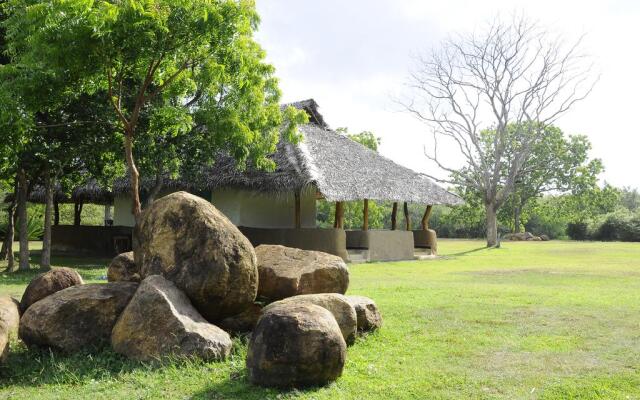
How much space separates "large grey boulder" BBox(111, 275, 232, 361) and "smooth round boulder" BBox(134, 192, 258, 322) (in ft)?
0.97

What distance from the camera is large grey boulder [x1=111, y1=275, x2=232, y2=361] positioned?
520cm

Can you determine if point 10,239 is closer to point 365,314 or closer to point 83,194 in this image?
point 83,194

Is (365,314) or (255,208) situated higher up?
(255,208)

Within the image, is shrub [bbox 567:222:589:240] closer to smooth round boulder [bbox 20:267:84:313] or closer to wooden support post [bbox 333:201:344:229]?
wooden support post [bbox 333:201:344:229]

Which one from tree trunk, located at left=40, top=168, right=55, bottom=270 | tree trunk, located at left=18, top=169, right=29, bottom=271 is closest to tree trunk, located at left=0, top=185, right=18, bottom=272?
Result: tree trunk, located at left=18, top=169, right=29, bottom=271

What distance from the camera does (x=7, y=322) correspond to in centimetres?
550

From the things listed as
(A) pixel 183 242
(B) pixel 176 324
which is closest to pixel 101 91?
(A) pixel 183 242

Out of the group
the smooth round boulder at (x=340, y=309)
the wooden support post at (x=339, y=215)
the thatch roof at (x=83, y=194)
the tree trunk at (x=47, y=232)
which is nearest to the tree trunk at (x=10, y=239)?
the tree trunk at (x=47, y=232)

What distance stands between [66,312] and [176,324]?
1.30m

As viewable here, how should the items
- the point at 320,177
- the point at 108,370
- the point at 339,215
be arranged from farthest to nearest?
the point at 339,215, the point at 320,177, the point at 108,370

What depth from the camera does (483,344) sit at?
597 centimetres

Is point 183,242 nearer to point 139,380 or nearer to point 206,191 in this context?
point 139,380

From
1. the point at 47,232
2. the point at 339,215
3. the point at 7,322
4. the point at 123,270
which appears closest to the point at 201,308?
the point at 7,322

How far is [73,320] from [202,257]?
1.41 m
